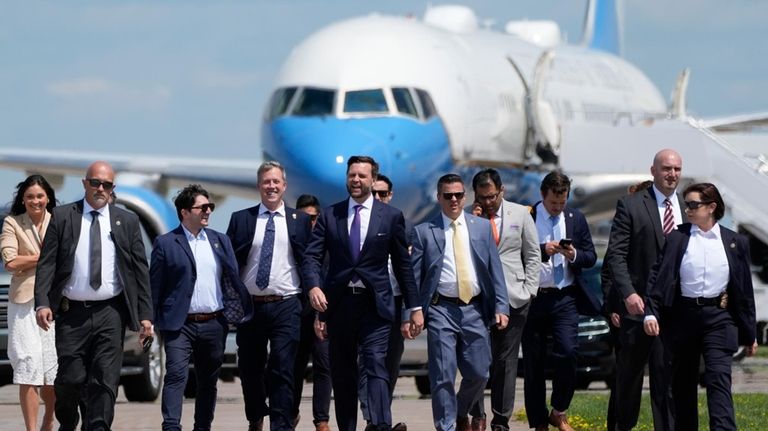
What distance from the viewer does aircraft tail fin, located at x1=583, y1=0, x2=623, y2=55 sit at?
54438 millimetres

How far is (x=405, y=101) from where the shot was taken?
2773 cm

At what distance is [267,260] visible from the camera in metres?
13.1

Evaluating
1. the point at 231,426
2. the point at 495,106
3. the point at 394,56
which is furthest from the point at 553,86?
the point at 231,426

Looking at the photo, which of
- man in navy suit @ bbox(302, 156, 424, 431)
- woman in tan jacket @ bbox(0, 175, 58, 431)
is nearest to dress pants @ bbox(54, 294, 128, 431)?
woman in tan jacket @ bbox(0, 175, 58, 431)

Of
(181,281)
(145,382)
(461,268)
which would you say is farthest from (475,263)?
(145,382)

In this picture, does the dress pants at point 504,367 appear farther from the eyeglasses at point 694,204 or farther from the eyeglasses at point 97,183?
the eyeglasses at point 97,183

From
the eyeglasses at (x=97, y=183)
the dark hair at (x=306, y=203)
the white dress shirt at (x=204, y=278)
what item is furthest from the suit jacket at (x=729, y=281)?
the dark hair at (x=306, y=203)

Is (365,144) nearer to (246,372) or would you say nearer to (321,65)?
(321,65)

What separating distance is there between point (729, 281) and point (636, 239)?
0.98m

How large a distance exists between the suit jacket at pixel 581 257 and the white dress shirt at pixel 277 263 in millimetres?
2172

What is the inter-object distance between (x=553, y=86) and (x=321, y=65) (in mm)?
7060

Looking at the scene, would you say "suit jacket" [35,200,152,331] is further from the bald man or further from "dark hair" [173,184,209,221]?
"dark hair" [173,184,209,221]

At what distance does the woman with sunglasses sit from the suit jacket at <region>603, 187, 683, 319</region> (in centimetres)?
58

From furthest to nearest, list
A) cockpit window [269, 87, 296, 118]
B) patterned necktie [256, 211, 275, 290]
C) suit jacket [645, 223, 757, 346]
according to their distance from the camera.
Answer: cockpit window [269, 87, 296, 118]
patterned necktie [256, 211, 275, 290]
suit jacket [645, 223, 757, 346]
